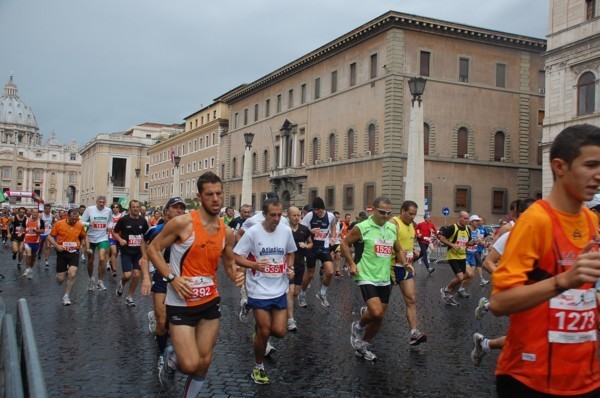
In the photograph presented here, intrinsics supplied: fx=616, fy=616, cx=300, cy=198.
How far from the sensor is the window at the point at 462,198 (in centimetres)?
4088

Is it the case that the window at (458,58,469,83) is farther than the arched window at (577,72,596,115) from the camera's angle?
Yes

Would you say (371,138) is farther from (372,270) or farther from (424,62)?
(372,270)

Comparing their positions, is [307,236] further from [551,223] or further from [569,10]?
[569,10]

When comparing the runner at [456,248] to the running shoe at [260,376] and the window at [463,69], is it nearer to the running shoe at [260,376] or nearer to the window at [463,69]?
the running shoe at [260,376]

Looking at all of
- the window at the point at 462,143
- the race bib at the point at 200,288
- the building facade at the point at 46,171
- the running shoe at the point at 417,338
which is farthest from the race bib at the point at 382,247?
the building facade at the point at 46,171

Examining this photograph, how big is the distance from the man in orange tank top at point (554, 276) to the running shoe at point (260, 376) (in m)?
3.80

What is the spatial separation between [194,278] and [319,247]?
26.1 feet

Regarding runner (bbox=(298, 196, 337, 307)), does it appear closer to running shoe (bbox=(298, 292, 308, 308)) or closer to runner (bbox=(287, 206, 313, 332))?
running shoe (bbox=(298, 292, 308, 308))

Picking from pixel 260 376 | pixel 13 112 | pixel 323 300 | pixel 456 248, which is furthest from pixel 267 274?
pixel 13 112

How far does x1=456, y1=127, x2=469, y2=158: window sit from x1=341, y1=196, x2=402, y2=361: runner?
3490 centimetres

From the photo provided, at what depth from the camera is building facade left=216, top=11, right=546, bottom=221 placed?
3969 centimetres

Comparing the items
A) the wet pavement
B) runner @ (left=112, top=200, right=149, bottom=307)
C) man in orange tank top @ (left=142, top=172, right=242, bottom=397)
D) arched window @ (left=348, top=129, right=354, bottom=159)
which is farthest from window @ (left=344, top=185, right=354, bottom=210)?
man in orange tank top @ (left=142, top=172, right=242, bottom=397)

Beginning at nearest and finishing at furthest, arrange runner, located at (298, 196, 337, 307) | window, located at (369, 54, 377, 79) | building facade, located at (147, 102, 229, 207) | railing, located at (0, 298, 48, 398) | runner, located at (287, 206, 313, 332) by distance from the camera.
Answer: railing, located at (0, 298, 48, 398)
runner, located at (287, 206, 313, 332)
runner, located at (298, 196, 337, 307)
window, located at (369, 54, 377, 79)
building facade, located at (147, 102, 229, 207)

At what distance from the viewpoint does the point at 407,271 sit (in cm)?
831
